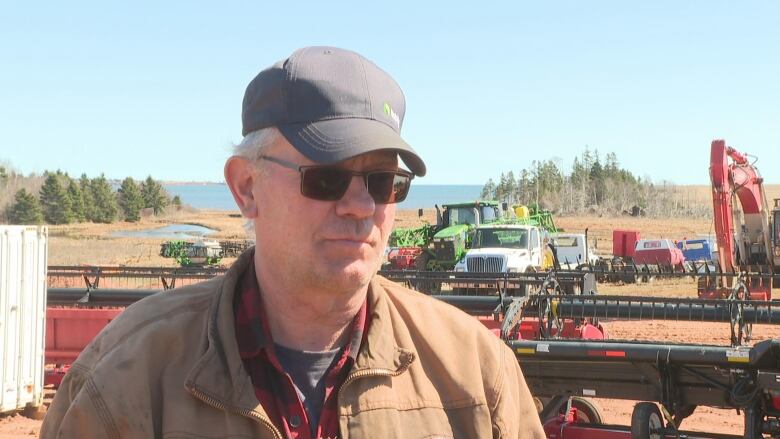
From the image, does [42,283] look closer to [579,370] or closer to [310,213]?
[579,370]

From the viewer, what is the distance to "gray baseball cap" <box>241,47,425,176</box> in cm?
196

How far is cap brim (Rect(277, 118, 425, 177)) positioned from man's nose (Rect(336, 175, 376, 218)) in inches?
3.8

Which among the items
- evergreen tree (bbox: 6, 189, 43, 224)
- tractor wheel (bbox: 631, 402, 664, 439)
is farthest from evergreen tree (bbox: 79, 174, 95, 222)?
tractor wheel (bbox: 631, 402, 664, 439)

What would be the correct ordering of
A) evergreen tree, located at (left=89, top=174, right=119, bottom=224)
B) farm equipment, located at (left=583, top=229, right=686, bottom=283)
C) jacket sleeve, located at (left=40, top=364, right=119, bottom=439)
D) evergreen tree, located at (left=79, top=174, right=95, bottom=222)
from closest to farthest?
jacket sleeve, located at (left=40, top=364, right=119, bottom=439) → farm equipment, located at (left=583, top=229, right=686, bottom=283) → evergreen tree, located at (left=79, top=174, right=95, bottom=222) → evergreen tree, located at (left=89, top=174, right=119, bottom=224)

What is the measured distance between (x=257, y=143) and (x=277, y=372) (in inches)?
19.6

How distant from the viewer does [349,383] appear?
2.00 meters

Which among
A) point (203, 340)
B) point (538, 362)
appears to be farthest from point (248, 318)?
point (538, 362)

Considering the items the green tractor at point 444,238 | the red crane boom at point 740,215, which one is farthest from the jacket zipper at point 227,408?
the green tractor at point 444,238

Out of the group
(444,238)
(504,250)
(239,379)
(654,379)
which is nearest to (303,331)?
(239,379)

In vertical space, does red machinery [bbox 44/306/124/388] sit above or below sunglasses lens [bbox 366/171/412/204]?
below

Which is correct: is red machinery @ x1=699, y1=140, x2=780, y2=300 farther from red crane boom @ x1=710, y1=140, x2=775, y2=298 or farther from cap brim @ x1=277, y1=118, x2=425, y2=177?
cap brim @ x1=277, y1=118, x2=425, y2=177

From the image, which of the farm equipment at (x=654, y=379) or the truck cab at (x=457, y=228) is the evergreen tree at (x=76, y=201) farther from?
the farm equipment at (x=654, y=379)

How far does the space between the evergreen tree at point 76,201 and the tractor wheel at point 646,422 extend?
3015 inches

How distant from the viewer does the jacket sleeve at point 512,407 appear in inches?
82.8
